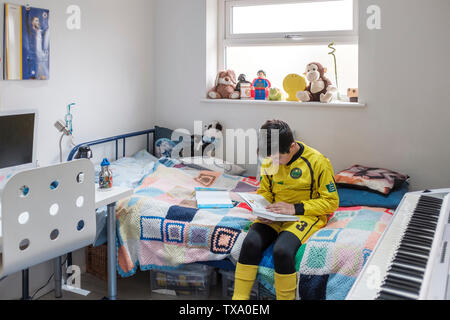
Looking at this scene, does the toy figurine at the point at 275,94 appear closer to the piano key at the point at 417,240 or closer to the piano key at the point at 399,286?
the piano key at the point at 417,240

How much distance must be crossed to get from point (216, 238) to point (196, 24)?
1.78 meters

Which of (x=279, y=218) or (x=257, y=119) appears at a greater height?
(x=257, y=119)

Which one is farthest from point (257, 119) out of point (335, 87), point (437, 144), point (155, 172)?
point (437, 144)

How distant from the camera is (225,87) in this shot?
10.5 feet

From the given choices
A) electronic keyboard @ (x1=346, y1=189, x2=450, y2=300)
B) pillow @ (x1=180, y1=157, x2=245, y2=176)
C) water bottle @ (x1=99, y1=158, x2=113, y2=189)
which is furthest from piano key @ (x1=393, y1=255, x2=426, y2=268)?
pillow @ (x1=180, y1=157, x2=245, y2=176)

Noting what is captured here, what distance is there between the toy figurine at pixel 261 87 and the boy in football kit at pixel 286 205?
1.05 meters

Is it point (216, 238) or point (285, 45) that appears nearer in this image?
point (216, 238)

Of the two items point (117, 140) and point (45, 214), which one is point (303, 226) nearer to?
point (45, 214)

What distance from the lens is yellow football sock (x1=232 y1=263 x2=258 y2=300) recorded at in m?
1.89

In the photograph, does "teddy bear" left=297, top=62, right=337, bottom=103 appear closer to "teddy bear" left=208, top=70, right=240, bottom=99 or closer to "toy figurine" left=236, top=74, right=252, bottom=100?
"toy figurine" left=236, top=74, right=252, bottom=100

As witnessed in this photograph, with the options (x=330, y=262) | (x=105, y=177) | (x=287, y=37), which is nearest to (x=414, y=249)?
(x=330, y=262)

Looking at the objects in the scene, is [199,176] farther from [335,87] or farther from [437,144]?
[437,144]

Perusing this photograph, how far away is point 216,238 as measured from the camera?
2.13m

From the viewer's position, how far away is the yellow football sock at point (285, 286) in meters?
1.84
